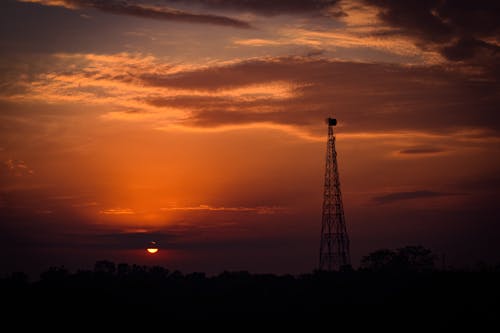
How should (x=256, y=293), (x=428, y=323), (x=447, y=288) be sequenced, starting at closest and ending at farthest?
(x=428, y=323) < (x=447, y=288) < (x=256, y=293)

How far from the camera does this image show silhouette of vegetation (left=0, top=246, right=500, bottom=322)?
83500 millimetres

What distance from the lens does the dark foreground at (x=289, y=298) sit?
81.7 meters

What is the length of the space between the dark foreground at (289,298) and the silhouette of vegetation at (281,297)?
0.11m

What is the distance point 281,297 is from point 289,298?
1.68m

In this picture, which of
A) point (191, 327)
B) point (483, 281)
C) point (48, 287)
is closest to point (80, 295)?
point (48, 287)

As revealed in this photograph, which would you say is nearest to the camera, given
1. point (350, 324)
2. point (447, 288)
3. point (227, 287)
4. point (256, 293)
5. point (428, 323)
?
point (428, 323)

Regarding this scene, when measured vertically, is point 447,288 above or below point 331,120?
below

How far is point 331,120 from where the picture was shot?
288 feet

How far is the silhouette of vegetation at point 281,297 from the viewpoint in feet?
274

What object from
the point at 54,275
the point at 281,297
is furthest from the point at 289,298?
the point at 54,275

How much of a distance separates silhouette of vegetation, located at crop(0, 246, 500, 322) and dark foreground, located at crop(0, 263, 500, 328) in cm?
11

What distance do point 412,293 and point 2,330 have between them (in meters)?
52.8

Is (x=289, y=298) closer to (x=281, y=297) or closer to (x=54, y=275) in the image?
(x=281, y=297)

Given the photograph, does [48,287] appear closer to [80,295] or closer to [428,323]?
[80,295]
